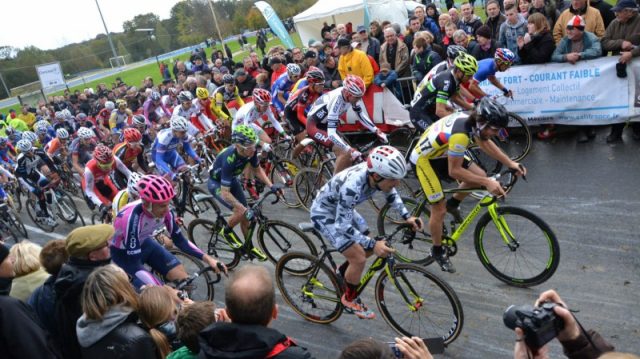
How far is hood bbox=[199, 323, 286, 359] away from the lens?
2.41m

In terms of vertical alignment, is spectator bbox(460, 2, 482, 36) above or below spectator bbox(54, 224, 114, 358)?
above

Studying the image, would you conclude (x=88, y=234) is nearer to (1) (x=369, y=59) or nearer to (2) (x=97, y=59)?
(1) (x=369, y=59)

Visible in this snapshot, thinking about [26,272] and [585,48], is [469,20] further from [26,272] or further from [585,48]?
[26,272]

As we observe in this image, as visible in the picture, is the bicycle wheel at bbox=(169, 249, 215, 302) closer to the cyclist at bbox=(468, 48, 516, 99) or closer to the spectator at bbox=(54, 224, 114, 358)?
the spectator at bbox=(54, 224, 114, 358)

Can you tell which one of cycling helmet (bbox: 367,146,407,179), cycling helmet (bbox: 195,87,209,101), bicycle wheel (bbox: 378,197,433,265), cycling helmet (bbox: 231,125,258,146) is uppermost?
cycling helmet (bbox: 195,87,209,101)

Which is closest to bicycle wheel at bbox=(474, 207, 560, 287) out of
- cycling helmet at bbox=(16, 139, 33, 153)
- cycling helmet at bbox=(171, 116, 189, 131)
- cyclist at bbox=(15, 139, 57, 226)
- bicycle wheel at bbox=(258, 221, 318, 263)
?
bicycle wheel at bbox=(258, 221, 318, 263)

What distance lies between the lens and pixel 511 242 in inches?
197

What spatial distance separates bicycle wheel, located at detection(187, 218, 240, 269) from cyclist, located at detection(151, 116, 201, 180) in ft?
4.54

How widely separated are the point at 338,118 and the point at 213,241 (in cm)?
Result: 267

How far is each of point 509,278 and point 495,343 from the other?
1028 millimetres

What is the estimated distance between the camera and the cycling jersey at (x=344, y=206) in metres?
4.45

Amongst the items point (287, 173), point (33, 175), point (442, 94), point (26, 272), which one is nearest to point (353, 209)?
point (26, 272)

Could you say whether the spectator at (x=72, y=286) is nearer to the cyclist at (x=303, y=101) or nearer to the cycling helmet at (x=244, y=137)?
the cycling helmet at (x=244, y=137)

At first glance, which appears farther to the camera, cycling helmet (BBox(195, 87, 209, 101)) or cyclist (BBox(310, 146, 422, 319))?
cycling helmet (BBox(195, 87, 209, 101))
